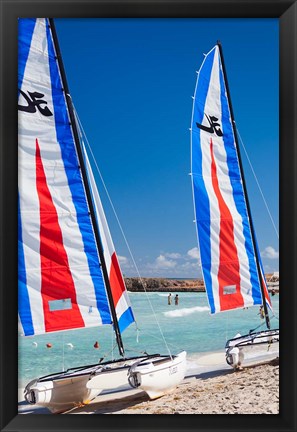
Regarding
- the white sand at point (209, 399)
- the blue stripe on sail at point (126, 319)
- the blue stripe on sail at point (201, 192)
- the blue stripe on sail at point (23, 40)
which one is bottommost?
the white sand at point (209, 399)

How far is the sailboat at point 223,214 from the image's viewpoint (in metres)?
3.89

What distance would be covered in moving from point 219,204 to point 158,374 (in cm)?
117

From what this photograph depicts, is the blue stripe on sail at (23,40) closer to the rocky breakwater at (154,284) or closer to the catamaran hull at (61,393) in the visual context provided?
the rocky breakwater at (154,284)

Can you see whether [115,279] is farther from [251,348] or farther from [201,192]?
[251,348]

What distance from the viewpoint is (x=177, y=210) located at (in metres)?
3.92

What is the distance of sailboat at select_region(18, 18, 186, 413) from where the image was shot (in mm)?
3557

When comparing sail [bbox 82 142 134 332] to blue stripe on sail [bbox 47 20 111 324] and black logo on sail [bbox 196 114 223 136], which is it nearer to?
blue stripe on sail [bbox 47 20 111 324]

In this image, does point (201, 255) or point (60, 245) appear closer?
point (60, 245)

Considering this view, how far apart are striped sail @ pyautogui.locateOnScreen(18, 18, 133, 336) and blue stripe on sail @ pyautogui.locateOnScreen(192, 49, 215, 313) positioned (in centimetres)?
67

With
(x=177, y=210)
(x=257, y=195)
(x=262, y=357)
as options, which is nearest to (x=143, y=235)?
(x=177, y=210)

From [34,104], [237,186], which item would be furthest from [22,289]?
[237,186]

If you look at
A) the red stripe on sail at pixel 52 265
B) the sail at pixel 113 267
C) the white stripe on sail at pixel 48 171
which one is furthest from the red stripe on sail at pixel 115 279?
the red stripe on sail at pixel 52 265

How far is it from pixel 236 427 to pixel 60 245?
147 cm
